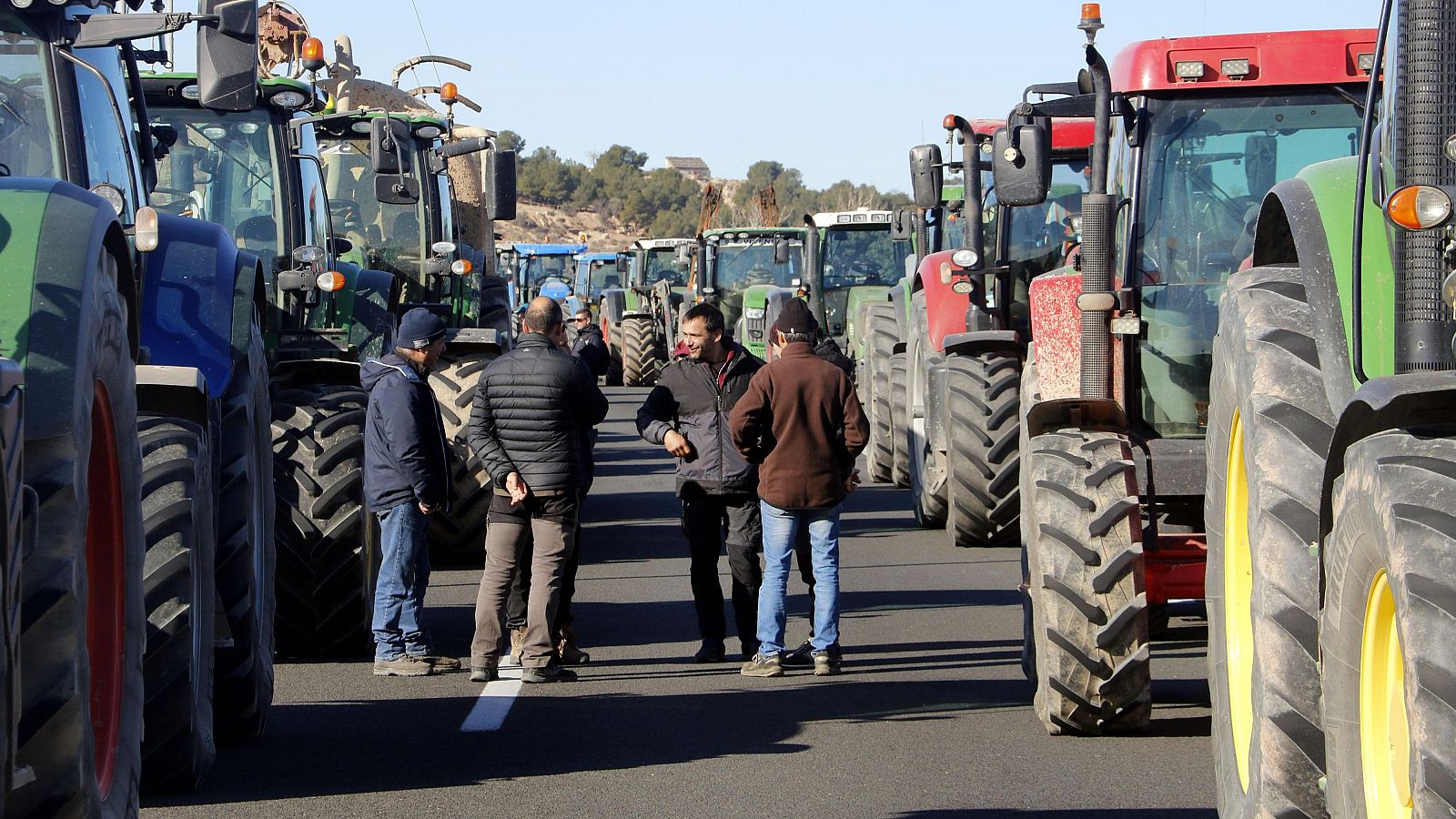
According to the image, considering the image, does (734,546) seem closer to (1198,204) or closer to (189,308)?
(1198,204)

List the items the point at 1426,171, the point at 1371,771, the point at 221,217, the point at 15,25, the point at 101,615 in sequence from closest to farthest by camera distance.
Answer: the point at 1371,771 < the point at 1426,171 < the point at 101,615 < the point at 15,25 < the point at 221,217

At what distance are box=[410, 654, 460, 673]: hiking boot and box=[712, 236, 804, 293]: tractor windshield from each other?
808 inches

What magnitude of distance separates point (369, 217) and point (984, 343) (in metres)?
5.81

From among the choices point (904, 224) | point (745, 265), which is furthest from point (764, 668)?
point (745, 265)

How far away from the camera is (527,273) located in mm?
46188

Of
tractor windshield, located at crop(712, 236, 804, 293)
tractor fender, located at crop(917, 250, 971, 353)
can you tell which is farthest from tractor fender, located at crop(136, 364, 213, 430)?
tractor windshield, located at crop(712, 236, 804, 293)

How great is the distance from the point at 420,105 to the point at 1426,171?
16.7 m

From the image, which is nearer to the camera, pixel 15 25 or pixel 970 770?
pixel 15 25

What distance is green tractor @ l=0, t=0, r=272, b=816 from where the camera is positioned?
13.1ft

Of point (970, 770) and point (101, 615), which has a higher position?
point (101, 615)

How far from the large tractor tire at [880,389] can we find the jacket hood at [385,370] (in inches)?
321

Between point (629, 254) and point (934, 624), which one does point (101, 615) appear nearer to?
point (934, 624)

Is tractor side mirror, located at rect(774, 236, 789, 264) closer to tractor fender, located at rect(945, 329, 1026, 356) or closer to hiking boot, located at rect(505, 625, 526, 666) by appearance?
tractor fender, located at rect(945, 329, 1026, 356)

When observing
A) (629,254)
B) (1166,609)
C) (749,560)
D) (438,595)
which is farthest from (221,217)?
(629,254)
